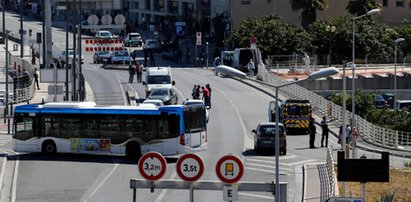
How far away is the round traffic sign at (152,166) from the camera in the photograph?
25141mm

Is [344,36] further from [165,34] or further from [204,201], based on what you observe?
[204,201]

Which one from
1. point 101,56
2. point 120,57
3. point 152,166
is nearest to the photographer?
point 152,166

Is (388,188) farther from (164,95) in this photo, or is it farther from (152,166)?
(164,95)

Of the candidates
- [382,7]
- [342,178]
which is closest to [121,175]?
[342,178]

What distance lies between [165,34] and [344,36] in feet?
116

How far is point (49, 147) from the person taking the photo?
49.7 meters

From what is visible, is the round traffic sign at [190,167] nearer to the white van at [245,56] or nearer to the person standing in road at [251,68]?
the person standing in road at [251,68]

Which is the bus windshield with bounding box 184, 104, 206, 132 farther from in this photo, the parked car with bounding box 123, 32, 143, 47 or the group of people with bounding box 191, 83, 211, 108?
A: the parked car with bounding box 123, 32, 143, 47

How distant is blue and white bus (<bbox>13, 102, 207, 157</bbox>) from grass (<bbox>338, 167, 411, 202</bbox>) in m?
8.48

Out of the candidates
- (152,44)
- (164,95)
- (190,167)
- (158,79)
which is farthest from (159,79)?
(190,167)

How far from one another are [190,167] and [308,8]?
278ft

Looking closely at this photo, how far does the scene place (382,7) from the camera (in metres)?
117

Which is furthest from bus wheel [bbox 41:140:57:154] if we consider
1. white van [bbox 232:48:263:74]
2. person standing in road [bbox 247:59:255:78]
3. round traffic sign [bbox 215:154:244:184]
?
white van [bbox 232:48:263:74]

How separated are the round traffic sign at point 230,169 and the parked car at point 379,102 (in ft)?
180
